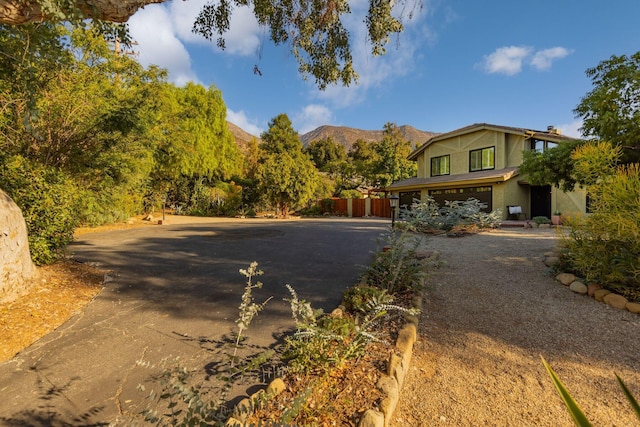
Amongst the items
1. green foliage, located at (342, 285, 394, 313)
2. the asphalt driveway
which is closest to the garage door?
the asphalt driveway

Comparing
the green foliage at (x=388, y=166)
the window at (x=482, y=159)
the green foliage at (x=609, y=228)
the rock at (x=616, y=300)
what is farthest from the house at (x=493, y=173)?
the rock at (x=616, y=300)

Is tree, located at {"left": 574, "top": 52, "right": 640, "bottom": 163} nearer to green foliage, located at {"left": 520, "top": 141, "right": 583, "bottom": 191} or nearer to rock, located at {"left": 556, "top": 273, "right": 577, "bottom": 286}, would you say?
green foliage, located at {"left": 520, "top": 141, "right": 583, "bottom": 191}

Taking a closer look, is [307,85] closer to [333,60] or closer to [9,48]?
[333,60]

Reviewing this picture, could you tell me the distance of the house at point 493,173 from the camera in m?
14.6

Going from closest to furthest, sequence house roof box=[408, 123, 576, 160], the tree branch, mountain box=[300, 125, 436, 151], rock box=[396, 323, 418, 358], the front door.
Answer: rock box=[396, 323, 418, 358], the tree branch, house roof box=[408, 123, 576, 160], the front door, mountain box=[300, 125, 436, 151]

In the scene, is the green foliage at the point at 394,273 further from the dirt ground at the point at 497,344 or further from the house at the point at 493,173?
the house at the point at 493,173

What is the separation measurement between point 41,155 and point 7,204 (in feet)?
14.1

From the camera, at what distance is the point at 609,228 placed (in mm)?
3771

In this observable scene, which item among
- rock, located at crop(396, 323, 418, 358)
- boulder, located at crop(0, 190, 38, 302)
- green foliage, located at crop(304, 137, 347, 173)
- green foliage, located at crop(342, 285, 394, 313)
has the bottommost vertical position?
rock, located at crop(396, 323, 418, 358)

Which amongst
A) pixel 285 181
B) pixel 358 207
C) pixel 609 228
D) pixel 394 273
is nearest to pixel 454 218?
pixel 609 228

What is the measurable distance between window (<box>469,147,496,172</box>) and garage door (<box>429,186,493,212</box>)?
155 centimetres

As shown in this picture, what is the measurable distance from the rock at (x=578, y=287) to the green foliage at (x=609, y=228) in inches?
5.1

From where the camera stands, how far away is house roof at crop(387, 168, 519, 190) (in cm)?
1466

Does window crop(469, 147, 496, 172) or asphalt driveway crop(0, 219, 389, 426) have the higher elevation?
window crop(469, 147, 496, 172)
